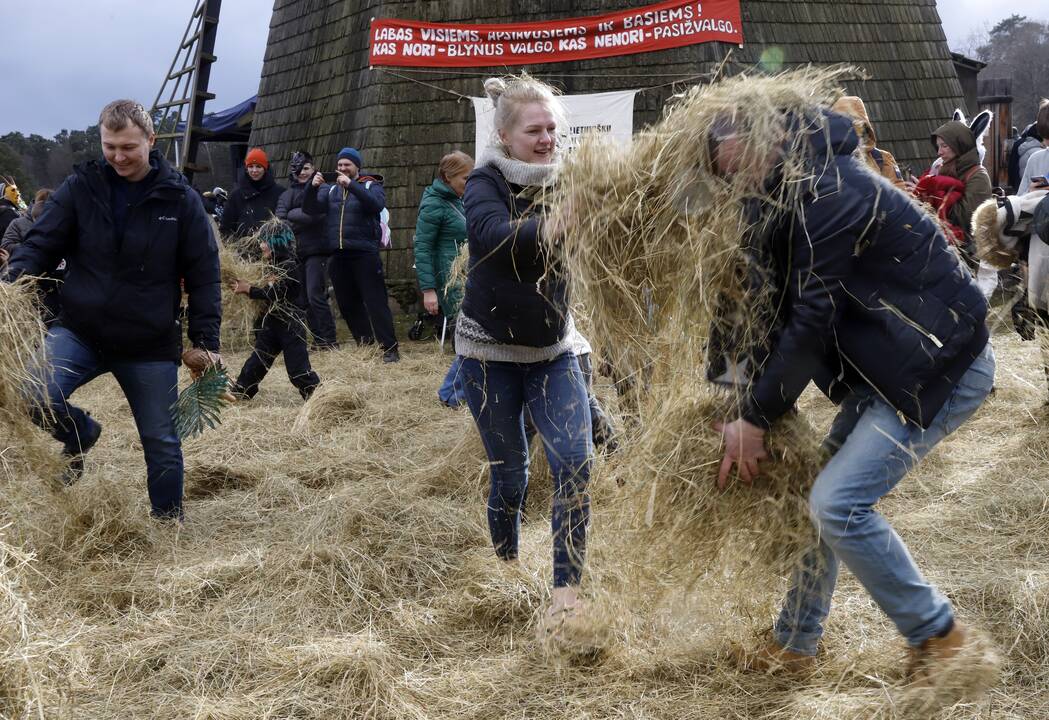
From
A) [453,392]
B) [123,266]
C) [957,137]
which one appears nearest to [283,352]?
[453,392]

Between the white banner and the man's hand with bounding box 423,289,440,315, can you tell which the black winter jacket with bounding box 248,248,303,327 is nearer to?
the man's hand with bounding box 423,289,440,315

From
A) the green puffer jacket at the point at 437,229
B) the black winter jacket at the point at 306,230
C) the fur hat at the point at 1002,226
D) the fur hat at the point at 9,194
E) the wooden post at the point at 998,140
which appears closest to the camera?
the fur hat at the point at 1002,226

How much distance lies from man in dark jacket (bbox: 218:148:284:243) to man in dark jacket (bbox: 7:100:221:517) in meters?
4.15

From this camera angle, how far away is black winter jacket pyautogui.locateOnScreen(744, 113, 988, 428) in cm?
237

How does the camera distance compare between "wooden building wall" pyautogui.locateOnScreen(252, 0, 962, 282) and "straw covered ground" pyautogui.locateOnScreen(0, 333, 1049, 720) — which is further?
"wooden building wall" pyautogui.locateOnScreen(252, 0, 962, 282)

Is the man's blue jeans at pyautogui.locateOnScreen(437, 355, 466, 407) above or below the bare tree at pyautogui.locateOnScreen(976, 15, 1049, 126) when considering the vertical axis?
below

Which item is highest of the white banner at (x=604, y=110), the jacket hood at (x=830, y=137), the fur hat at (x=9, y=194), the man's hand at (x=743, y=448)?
the white banner at (x=604, y=110)

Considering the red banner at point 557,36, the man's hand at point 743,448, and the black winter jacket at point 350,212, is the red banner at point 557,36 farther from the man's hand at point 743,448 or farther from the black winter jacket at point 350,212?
the man's hand at point 743,448

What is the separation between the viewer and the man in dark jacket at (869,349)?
7.80 feet

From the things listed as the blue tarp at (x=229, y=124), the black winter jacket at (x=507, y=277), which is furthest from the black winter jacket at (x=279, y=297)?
the blue tarp at (x=229, y=124)

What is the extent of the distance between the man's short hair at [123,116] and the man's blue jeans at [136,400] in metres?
0.90

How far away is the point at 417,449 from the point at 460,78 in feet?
24.0

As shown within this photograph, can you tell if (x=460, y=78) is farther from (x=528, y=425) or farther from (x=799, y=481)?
(x=799, y=481)

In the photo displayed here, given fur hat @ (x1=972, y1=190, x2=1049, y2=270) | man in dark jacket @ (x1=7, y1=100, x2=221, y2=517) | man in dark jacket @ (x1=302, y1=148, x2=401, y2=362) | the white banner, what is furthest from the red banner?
man in dark jacket @ (x1=7, y1=100, x2=221, y2=517)
